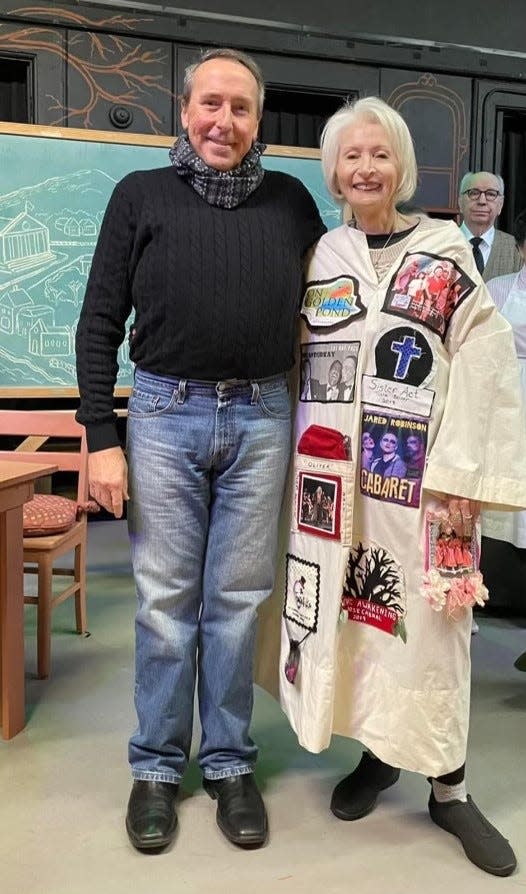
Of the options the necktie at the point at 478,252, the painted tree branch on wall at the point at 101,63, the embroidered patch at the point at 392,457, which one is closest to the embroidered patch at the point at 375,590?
the embroidered patch at the point at 392,457

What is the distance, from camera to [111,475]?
5.28 ft

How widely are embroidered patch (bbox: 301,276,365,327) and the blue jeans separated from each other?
0.50 ft

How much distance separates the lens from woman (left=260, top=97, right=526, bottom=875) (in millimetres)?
1540

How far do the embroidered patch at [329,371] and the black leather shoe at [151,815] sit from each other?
2.85ft

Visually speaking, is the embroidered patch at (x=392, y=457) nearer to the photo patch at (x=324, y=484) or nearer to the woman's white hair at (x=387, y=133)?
the photo patch at (x=324, y=484)

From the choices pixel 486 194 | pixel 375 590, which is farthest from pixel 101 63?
pixel 375 590

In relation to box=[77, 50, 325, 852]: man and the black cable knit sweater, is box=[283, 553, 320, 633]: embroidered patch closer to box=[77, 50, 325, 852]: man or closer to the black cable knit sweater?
box=[77, 50, 325, 852]: man

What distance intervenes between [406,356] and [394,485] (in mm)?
247

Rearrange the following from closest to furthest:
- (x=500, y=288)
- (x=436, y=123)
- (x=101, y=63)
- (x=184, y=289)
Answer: (x=184, y=289) < (x=500, y=288) < (x=101, y=63) < (x=436, y=123)

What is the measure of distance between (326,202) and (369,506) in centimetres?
318

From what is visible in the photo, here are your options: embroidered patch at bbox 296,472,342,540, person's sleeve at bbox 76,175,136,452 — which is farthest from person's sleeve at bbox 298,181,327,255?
embroidered patch at bbox 296,472,342,540

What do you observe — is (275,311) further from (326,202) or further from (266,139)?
(266,139)

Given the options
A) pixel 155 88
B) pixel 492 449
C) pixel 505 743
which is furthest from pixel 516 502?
pixel 155 88

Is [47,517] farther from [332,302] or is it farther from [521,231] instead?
[521,231]
